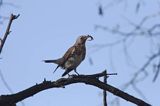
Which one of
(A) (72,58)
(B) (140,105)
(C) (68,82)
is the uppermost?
(A) (72,58)

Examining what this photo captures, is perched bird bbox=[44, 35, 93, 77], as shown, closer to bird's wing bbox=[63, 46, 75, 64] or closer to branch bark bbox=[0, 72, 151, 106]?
bird's wing bbox=[63, 46, 75, 64]

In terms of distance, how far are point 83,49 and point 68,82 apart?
3.13m

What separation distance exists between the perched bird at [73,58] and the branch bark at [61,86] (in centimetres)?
235

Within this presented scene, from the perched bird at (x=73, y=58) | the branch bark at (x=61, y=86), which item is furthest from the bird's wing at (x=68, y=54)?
the branch bark at (x=61, y=86)

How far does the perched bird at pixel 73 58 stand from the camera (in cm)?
483

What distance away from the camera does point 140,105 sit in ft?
6.33

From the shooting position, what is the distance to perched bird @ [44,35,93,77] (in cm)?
483

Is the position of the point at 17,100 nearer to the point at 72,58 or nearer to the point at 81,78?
the point at 81,78

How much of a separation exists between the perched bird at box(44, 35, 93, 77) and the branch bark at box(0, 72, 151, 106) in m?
2.35

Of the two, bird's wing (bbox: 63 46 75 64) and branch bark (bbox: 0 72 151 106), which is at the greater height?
bird's wing (bbox: 63 46 75 64)

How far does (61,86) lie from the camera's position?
215cm

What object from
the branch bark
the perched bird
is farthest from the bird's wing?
the branch bark

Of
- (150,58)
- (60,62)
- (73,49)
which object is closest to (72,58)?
(60,62)

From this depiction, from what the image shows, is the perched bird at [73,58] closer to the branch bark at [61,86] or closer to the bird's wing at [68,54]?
the bird's wing at [68,54]
